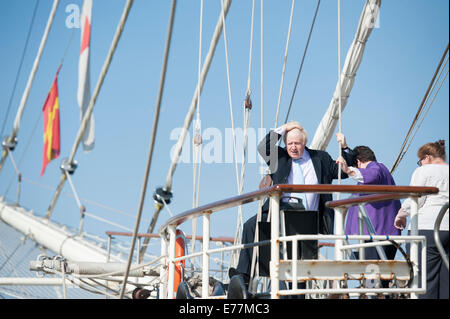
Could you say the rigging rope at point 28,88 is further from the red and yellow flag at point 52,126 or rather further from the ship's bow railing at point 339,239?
the ship's bow railing at point 339,239

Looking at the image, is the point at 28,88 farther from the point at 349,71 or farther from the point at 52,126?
the point at 349,71

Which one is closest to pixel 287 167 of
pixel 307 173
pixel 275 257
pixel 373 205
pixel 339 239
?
pixel 307 173

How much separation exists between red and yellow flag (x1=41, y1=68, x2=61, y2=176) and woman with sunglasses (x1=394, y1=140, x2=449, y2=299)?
43.4 feet

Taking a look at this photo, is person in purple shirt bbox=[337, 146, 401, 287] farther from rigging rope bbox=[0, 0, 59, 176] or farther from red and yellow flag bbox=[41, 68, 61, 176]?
rigging rope bbox=[0, 0, 59, 176]

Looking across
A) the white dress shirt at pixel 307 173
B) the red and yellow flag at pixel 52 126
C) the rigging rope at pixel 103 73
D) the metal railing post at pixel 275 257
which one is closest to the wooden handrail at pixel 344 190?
the metal railing post at pixel 275 257

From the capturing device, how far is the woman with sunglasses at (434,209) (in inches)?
170

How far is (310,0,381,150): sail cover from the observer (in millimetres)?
7294

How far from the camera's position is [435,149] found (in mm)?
4395

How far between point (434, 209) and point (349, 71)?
3413mm

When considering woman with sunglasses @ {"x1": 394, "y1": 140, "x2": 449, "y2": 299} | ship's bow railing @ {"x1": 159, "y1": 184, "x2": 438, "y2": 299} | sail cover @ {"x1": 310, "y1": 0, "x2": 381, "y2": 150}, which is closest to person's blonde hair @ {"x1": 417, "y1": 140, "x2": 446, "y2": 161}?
woman with sunglasses @ {"x1": 394, "y1": 140, "x2": 449, "y2": 299}
